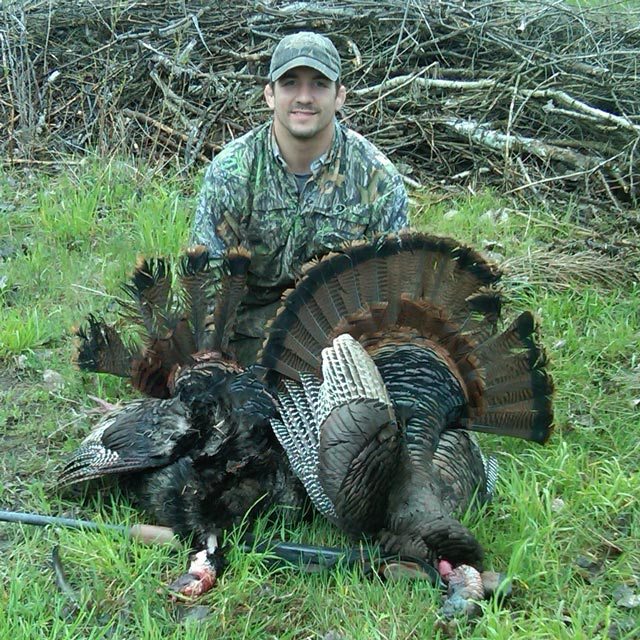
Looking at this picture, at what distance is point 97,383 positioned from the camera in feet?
15.3

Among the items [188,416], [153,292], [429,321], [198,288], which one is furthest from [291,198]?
[188,416]

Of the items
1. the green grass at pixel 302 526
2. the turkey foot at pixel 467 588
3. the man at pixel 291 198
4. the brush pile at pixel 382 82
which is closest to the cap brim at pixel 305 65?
the man at pixel 291 198

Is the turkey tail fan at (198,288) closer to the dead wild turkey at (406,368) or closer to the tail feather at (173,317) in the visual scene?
the tail feather at (173,317)

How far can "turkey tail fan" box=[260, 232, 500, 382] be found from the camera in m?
3.66

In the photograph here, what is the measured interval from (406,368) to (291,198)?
1.37 meters

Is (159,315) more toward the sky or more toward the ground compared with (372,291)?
more toward the ground

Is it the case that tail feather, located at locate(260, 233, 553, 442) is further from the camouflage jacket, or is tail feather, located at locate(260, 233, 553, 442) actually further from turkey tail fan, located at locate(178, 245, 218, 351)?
the camouflage jacket

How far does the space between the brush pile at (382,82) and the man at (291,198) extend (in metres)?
2.37

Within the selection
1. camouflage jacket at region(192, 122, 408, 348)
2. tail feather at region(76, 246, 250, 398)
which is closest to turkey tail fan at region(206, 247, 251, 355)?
tail feather at region(76, 246, 250, 398)

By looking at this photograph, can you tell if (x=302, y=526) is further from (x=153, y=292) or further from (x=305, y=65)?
Answer: (x=305, y=65)

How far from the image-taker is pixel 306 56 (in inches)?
169

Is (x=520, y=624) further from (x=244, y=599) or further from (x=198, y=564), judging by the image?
(x=198, y=564)

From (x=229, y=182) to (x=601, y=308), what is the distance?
2466 millimetres

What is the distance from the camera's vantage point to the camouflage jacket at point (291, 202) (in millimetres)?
4629
